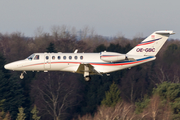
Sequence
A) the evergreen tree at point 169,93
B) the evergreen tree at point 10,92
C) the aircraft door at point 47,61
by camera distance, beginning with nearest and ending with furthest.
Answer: the aircraft door at point 47,61, the evergreen tree at point 169,93, the evergreen tree at point 10,92

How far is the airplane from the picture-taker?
3017cm

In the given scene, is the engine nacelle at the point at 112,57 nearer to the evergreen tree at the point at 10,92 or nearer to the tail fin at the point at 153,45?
the tail fin at the point at 153,45

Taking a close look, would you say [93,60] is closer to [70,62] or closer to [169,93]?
[70,62]

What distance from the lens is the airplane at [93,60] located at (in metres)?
30.2

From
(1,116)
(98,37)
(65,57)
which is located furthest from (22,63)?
(98,37)

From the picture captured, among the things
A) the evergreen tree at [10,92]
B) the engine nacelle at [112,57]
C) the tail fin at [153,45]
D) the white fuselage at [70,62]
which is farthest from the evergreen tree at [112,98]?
the engine nacelle at [112,57]

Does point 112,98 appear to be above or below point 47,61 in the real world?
below

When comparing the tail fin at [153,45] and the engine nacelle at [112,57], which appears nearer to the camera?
the engine nacelle at [112,57]

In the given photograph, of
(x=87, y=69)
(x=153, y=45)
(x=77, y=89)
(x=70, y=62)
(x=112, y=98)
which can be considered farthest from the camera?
(x=77, y=89)

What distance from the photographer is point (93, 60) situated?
99.4 feet

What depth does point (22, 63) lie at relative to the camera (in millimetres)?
31172

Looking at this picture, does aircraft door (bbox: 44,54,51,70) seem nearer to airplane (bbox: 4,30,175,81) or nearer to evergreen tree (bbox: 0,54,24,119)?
airplane (bbox: 4,30,175,81)

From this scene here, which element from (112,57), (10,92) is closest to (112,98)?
(10,92)

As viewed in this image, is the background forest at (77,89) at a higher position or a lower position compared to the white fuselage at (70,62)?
lower
